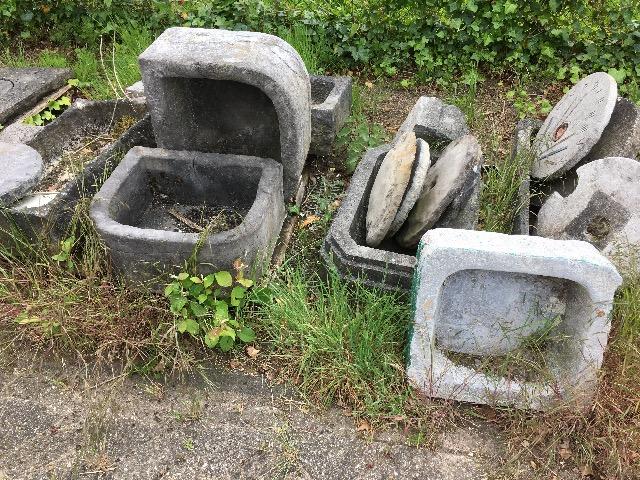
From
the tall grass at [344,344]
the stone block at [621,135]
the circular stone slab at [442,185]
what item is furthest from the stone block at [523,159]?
the tall grass at [344,344]

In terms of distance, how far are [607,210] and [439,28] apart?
105 inches

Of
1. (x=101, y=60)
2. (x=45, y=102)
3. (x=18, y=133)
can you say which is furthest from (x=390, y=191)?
(x=101, y=60)

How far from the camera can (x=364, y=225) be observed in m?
3.38

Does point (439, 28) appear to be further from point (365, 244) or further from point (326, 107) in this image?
point (365, 244)

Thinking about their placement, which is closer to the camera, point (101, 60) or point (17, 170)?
point (17, 170)

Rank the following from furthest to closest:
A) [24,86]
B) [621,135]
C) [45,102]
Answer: [45,102] < [24,86] < [621,135]

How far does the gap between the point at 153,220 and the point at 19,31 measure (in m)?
3.92

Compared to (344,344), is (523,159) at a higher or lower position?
higher

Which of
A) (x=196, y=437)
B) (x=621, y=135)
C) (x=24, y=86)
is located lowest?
(x=196, y=437)

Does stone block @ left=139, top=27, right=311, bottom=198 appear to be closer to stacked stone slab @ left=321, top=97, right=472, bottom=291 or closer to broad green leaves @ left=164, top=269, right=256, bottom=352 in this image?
stacked stone slab @ left=321, top=97, right=472, bottom=291

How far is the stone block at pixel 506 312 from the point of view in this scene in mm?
2350

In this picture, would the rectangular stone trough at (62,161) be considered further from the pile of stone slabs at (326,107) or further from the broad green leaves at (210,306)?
the broad green leaves at (210,306)

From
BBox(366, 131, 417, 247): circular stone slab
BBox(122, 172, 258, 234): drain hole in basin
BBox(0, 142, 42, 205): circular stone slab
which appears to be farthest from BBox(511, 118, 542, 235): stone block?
BBox(0, 142, 42, 205): circular stone slab

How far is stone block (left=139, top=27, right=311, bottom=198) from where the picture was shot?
2896 millimetres
